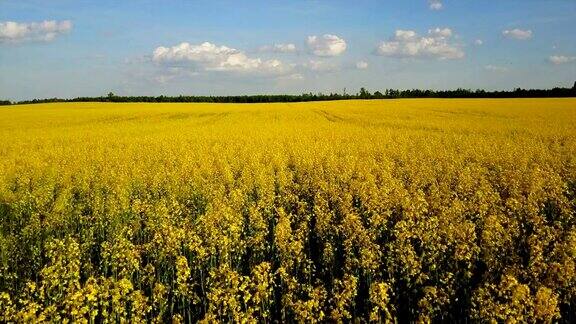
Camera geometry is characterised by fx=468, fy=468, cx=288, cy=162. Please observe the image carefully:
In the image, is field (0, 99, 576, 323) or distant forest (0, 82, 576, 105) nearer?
field (0, 99, 576, 323)

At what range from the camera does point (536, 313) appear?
4.98m

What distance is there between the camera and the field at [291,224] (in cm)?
575

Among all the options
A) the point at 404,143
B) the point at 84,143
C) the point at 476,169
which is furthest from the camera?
the point at 84,143

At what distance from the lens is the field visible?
5750mm

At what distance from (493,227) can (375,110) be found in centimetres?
3759

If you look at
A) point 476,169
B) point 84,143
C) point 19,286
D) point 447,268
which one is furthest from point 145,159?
point 447,268

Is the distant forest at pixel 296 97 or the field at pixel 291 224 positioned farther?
the distant forest at pixel 296 97

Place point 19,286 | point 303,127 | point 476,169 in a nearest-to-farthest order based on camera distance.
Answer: point 19,286, point 476,169, point 303,127

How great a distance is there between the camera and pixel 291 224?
1141 centimetres

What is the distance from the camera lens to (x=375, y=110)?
44.4 metres

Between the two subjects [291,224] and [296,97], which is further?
[296,97]

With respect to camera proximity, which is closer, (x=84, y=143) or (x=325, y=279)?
(x=325, y=279)

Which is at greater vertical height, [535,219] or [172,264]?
[535,219]

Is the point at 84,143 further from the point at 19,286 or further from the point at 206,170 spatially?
the point at 19,286
